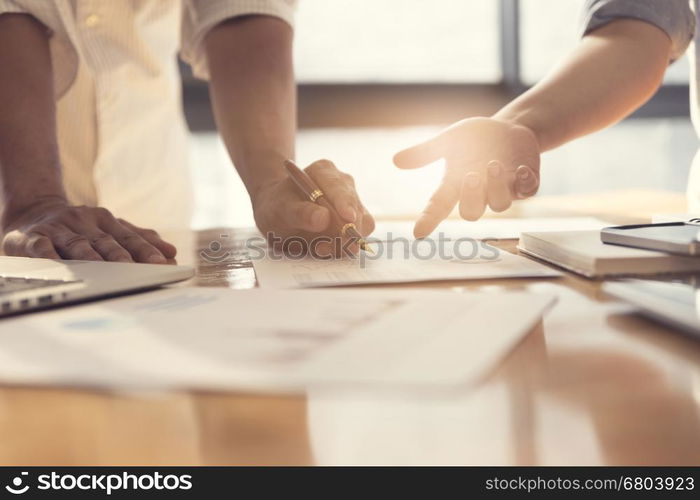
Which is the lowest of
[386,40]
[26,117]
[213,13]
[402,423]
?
[402,423]

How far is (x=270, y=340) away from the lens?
1.26 feet

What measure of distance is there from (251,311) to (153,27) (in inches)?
55.1

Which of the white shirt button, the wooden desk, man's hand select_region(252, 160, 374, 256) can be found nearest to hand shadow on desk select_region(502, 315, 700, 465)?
the wooden desk

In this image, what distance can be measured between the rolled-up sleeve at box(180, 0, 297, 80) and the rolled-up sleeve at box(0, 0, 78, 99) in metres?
0.24

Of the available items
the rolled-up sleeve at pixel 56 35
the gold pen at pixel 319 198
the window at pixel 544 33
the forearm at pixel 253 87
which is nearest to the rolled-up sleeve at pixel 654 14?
the forearm at pixel 253 87

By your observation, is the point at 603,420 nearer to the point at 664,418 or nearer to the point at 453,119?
the point at 664,418

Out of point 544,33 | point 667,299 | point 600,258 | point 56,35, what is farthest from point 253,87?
point 544,33

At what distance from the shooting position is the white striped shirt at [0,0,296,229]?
1.50 meters

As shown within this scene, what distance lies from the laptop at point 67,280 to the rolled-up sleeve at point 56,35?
640 millimetres

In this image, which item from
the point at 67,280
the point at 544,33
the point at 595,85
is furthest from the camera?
the point at 544,33

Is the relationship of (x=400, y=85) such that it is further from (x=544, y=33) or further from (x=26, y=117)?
(x=26, y=117)

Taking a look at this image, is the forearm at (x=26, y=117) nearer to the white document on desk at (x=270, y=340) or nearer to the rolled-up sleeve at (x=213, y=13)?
the rolled-up sleeve at (x=213, y=13)

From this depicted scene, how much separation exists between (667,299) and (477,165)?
694mm

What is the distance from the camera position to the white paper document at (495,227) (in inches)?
40.9
